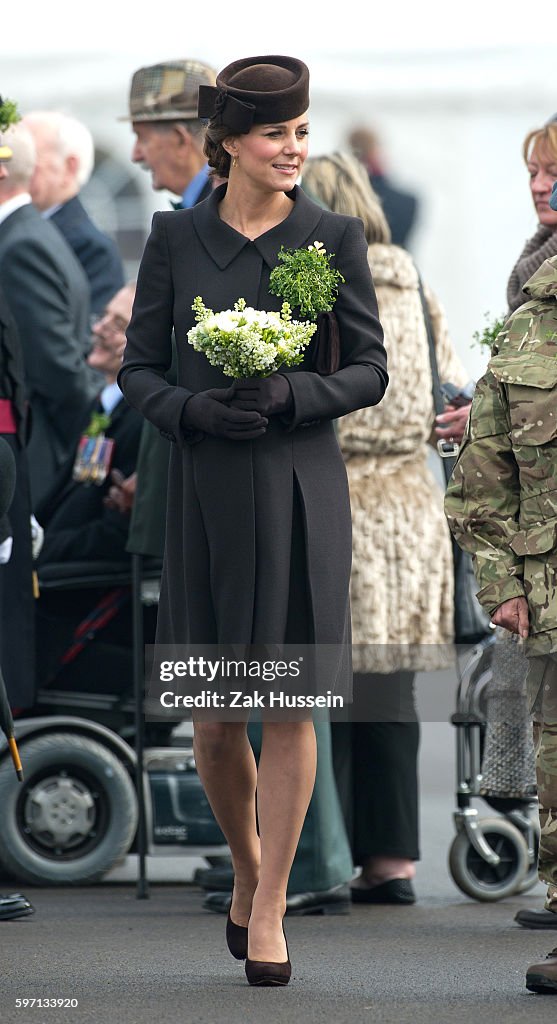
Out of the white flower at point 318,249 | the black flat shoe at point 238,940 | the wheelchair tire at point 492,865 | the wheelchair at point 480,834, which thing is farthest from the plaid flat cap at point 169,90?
the black flat shoe at point 238,940

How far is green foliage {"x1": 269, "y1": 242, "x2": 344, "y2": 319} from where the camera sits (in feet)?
15.0

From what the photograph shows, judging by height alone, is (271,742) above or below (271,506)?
below

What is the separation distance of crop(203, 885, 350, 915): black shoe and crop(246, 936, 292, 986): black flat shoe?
1585mm

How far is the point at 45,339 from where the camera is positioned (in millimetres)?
7504

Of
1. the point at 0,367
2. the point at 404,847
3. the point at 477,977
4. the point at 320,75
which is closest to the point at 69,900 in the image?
the point at 404,847

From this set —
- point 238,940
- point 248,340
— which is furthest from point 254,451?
point 238,940

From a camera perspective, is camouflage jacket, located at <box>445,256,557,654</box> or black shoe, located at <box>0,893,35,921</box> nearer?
camouflage jacket, located at <box>445,256,557,654</box>

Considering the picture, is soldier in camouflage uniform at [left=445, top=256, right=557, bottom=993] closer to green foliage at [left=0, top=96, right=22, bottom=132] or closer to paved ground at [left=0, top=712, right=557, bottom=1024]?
paved ground at [left=0, top=712, right=557, bottom=1024]

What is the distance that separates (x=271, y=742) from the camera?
4.55 m

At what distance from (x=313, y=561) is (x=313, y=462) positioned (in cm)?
22

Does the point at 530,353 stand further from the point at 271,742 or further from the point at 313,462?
the point at 271,742

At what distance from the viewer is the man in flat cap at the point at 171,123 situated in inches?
266

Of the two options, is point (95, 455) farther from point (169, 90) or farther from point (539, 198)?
point (539, 198)

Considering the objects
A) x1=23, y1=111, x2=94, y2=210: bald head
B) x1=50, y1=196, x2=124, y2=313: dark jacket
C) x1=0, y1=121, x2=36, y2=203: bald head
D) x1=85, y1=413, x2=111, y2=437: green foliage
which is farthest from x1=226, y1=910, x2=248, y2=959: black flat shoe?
x1=23, y1=111, x2=94, y2=210: bald head
